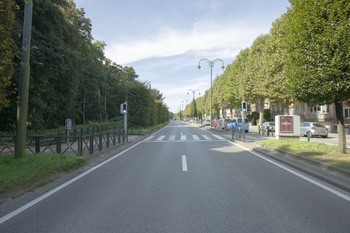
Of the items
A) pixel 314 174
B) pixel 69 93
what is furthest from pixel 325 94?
pixel 69 93

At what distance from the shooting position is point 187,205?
5.73m

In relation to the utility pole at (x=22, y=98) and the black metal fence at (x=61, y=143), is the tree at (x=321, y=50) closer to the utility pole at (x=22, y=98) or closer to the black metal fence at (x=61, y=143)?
the black metal fence at (x=61, y=143)

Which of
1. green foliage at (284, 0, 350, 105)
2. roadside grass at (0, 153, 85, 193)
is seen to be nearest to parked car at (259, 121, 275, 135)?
green foliage at (284, 0, 350, 105)

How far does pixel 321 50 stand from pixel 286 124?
8883mm

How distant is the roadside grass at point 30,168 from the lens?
23.8 feet

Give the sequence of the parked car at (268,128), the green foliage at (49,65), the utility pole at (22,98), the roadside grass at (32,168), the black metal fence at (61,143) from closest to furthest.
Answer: the roadside grass at (32,168)
the green foliage at (49,65)
the utility pole at (22,98)
the black metal fence at (61,143)
the parked car at (268,128)

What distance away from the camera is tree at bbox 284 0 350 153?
10055 millimetres

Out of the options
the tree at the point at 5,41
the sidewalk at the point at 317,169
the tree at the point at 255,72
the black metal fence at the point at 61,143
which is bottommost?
the sidewalk at the point at 317,169

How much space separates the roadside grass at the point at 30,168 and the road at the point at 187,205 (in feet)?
2.84

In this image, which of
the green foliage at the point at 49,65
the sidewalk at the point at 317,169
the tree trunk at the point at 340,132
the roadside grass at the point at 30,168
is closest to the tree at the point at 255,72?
the green foliage at the point at 49,65

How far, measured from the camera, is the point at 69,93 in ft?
80.3

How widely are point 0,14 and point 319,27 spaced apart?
9.54 m

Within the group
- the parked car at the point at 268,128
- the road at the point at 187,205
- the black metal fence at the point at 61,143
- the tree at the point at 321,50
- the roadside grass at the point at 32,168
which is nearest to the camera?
the road at the point at 187,205

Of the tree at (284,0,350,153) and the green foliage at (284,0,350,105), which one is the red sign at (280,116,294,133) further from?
the green foliage at (284,0,350,105)
